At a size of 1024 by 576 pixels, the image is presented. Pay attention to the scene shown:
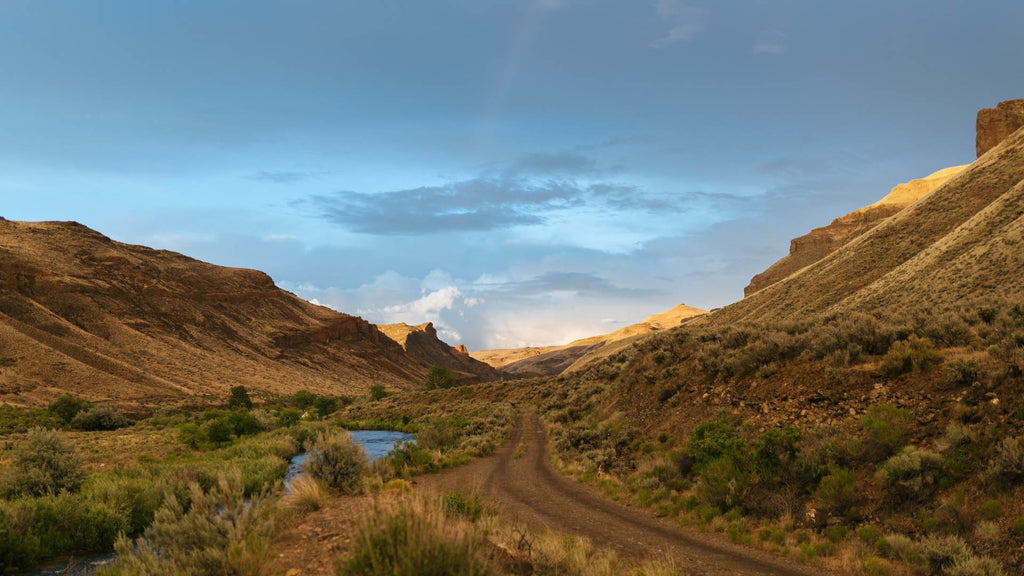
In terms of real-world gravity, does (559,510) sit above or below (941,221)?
below

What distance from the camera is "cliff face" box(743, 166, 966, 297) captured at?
3949 inches

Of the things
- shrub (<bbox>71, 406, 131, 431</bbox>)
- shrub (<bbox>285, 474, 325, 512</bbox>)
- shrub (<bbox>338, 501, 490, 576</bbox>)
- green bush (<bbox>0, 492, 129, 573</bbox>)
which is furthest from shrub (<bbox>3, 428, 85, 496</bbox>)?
shrub (<bbox>71, 406, 131, 431</bbox>)

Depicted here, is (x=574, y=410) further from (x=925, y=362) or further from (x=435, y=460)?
(x=925, y=362)

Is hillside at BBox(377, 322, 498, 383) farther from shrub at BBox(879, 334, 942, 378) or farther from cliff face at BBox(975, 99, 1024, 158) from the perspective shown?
shrub at BBox(879, 334, 942, 378)

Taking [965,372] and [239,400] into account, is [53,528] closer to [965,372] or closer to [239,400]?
[965,372]

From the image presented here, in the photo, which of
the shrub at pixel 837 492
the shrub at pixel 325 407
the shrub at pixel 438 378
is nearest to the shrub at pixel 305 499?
the shrub at pixel 837 492

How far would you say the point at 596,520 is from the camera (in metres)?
14.1

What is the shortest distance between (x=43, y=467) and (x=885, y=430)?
2611cm

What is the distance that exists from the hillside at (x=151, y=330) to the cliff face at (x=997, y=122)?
115046 millimetres

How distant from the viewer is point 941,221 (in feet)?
152

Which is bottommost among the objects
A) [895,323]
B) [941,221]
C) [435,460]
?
[435,460]

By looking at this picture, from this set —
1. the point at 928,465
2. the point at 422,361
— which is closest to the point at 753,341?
the point at 928,465

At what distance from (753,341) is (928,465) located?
994cm

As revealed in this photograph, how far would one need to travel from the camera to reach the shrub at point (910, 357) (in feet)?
46.3
